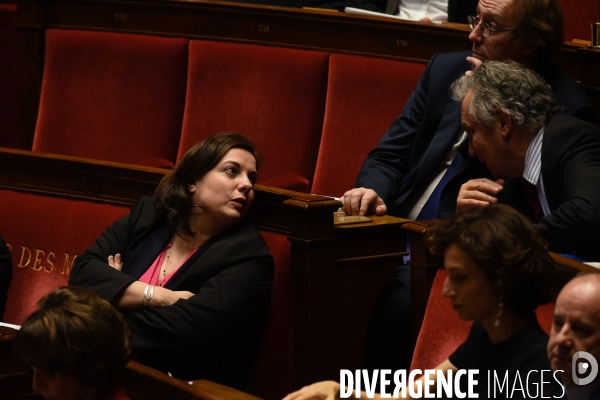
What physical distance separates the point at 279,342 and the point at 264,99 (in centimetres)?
58

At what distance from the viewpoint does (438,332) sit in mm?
892

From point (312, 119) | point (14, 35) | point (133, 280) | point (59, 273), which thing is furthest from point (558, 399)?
point (14, 35)

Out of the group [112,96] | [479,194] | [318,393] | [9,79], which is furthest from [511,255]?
[9,79]

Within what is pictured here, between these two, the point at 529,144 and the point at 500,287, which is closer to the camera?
the point at 500,287

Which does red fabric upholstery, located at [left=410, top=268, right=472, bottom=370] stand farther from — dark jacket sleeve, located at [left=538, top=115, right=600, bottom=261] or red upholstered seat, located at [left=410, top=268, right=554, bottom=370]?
dark jacket sleeve, located at [left=538, top=115, right=600, bottom=261]

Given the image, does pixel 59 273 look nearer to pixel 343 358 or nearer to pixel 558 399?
pixel 343 358

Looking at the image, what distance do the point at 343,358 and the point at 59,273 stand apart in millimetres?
408

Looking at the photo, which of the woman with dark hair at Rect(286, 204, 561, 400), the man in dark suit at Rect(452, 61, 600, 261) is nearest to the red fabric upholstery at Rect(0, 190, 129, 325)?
the man in dark suit at Rect(452, 61, 600, 261)

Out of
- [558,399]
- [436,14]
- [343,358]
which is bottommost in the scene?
[343,358]

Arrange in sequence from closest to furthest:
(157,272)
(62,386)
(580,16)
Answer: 1. (62,386)
2. (157,272)
3. (580,16)

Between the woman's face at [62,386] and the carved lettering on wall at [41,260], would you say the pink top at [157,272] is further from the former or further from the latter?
the woman's face at [62,386]

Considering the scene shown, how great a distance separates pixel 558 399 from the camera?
2.14 ft

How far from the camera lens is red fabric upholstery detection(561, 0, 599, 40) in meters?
1.57

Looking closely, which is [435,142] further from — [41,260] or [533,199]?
[41,260]
